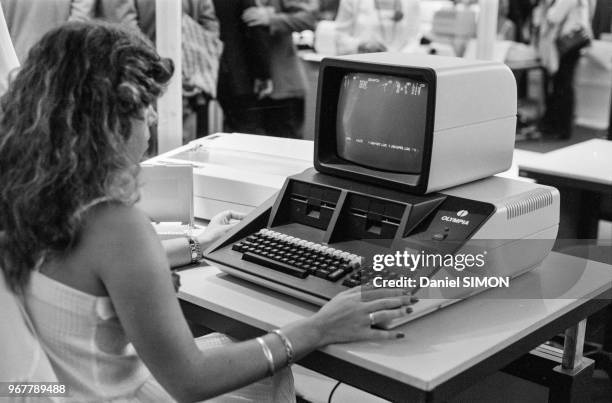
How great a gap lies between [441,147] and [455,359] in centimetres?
50

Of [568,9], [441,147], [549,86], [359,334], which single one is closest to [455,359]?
[359,334]

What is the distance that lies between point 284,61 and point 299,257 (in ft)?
4.24

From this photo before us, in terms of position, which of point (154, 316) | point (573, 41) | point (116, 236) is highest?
point (573, 41)

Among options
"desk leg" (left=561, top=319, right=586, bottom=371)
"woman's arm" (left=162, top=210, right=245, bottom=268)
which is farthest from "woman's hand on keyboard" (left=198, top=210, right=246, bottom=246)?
"desk leg" (left=561, top=319, right=586, bottom=371)

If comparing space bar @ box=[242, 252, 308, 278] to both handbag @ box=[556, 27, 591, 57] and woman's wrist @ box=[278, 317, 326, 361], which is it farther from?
handbag @ box=[556, 27, 591, 57]

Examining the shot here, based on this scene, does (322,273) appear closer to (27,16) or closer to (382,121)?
(382,121)

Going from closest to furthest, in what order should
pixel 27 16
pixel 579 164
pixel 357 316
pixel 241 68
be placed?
pixel 357 316, pixel 27 16, pixel 241 68, pixel 579 164

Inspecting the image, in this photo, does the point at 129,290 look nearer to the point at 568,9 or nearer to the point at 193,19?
the point at 193,19

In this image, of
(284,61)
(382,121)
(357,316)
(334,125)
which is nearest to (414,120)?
(382,121)

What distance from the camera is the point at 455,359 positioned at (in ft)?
4.49

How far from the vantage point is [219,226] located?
194 cm

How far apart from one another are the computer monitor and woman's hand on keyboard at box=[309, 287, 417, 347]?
0.33 m

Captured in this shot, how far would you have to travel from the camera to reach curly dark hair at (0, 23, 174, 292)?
1228 millimetres

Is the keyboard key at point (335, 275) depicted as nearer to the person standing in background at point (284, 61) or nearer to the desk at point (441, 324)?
the desk at point (441, 324)
